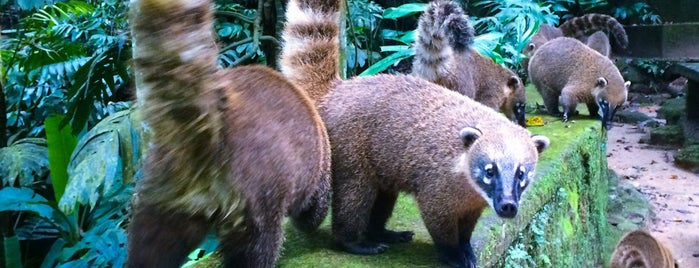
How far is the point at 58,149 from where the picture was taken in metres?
3.70

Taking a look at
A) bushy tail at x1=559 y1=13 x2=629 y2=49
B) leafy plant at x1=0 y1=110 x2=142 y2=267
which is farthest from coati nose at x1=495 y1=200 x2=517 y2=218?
bushy tail at x1=559 y1=13 x2=629 y2=49

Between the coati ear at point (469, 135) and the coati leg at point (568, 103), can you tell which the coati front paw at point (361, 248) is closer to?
the coati ear at point (469, 135)

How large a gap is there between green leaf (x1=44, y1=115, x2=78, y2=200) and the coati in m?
1.48

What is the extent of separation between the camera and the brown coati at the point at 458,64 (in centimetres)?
441

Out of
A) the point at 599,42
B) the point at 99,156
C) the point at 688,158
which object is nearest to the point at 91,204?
the point at 99,156

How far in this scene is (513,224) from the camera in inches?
133

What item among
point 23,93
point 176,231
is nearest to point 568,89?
point 23,93

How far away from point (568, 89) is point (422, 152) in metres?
4.06

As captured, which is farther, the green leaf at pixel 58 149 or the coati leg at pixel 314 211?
the green leaf at pixel 58 149

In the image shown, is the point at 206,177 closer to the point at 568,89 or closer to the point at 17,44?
the point at 17,44

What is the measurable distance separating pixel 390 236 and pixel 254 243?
3.59 feet

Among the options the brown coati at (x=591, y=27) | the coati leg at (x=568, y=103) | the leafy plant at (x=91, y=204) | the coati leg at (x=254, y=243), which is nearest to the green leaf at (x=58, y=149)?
the leafy plant at (x=91, y=204)

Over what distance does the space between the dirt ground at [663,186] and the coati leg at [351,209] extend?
3.92m

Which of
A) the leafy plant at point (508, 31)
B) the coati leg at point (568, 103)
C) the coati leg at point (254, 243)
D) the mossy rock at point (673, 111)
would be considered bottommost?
the mossy rock at point (673, 111)
